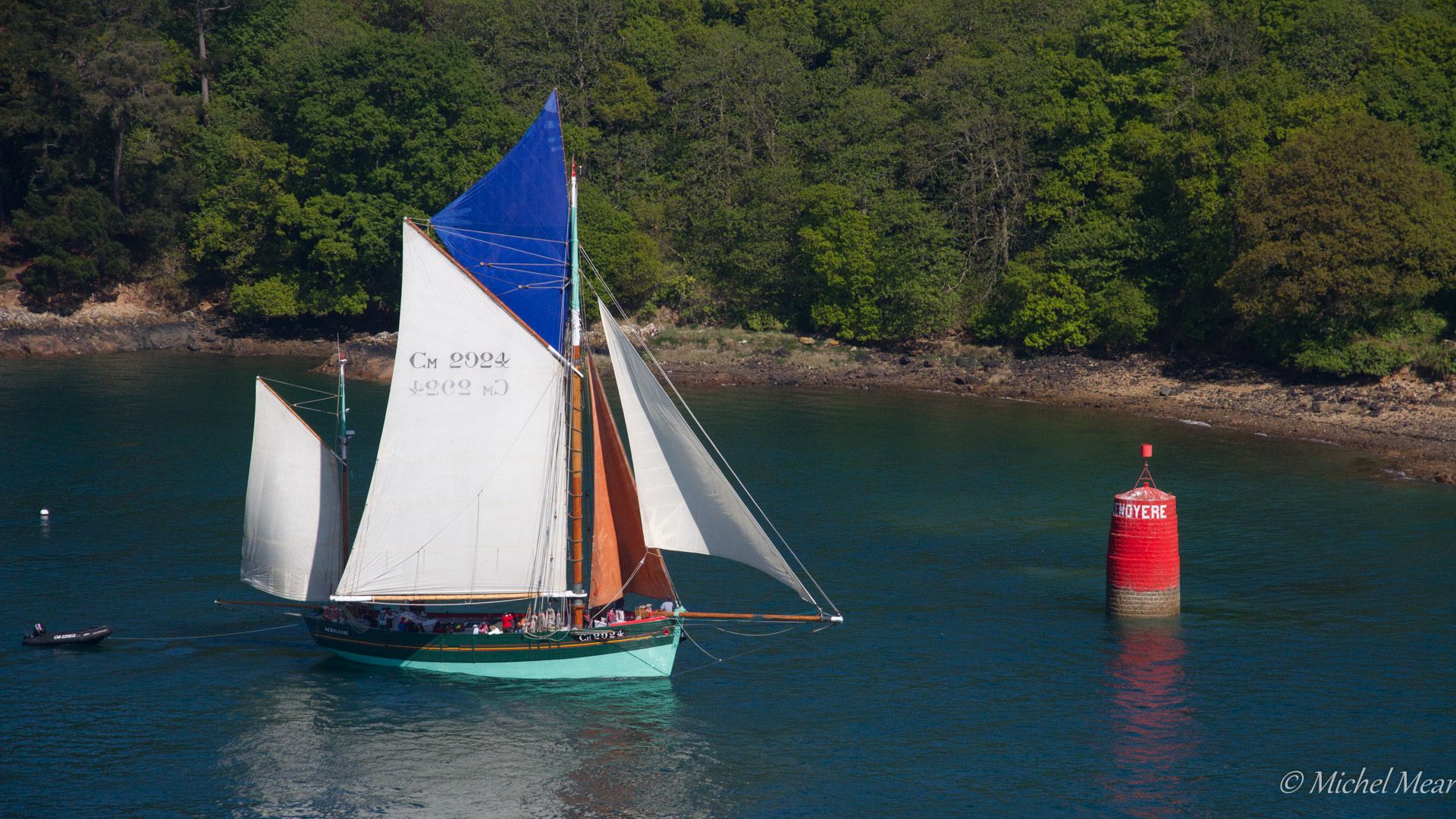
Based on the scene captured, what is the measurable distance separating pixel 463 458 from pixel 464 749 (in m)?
8.51

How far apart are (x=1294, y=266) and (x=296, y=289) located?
7732 centimetres

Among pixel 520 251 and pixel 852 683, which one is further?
pixel 852 683

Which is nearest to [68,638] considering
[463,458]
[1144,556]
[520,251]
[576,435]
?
[463,458]

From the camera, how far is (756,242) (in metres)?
110

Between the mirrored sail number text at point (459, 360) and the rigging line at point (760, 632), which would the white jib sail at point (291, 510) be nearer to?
the mirrored sail number text at point (459, 360)

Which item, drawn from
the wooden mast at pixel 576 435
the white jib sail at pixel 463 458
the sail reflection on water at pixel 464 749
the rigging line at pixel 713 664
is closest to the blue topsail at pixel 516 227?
the wooden mast at pixel 576 435

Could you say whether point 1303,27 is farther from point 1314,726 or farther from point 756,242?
point 1314,726

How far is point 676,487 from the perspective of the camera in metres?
38.6

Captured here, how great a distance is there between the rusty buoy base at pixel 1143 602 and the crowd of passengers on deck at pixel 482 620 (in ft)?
50.5

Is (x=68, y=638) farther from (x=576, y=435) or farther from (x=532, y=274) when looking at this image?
(x=532, y=274)

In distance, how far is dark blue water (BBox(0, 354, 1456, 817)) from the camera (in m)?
34.1

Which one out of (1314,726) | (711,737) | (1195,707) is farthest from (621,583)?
(1314,726)

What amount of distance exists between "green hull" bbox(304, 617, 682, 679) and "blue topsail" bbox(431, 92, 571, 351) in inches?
389

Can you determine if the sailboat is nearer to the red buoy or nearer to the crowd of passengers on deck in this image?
the crowd of passengers on deck
